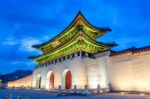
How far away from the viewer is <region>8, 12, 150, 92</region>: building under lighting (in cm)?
2014

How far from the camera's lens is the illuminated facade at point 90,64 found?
20.3 m

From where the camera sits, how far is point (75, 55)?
1056 inches

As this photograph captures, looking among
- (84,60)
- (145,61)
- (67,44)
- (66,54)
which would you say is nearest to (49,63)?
(66,54)

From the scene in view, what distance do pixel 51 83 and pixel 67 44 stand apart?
10.3m

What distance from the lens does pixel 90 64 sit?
25.6 m

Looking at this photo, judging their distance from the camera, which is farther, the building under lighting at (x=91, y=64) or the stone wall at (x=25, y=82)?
the stone wall at (x=25, y=82)

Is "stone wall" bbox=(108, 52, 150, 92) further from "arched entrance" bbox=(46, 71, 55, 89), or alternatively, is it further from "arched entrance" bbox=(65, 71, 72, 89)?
"arched entrance" bbox=(46, 71, 55, 89)

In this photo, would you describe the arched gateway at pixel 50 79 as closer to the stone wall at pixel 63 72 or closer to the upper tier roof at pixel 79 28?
the stone wall at pixel 63 72

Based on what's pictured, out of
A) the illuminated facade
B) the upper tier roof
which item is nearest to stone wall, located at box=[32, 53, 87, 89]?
the illuminated facade

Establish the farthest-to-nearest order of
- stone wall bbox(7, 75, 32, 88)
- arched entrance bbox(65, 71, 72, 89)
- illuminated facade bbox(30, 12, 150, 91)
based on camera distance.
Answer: stone wall bbox(7, 75, 32, 88)
arched entrance bbox(65, 71, 72, 89)
illuminated facade bbox(30, 12, 150, 91)

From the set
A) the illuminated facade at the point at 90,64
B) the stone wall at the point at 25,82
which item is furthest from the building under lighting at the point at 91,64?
the stone wall at the point at 25,82

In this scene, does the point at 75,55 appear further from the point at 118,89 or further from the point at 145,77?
the point at 145,77

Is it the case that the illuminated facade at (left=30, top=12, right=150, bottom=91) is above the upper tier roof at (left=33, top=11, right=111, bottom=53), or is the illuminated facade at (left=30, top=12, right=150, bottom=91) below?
below

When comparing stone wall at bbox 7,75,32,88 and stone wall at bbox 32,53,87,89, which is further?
stone wall at bbox 7,75,32,88
